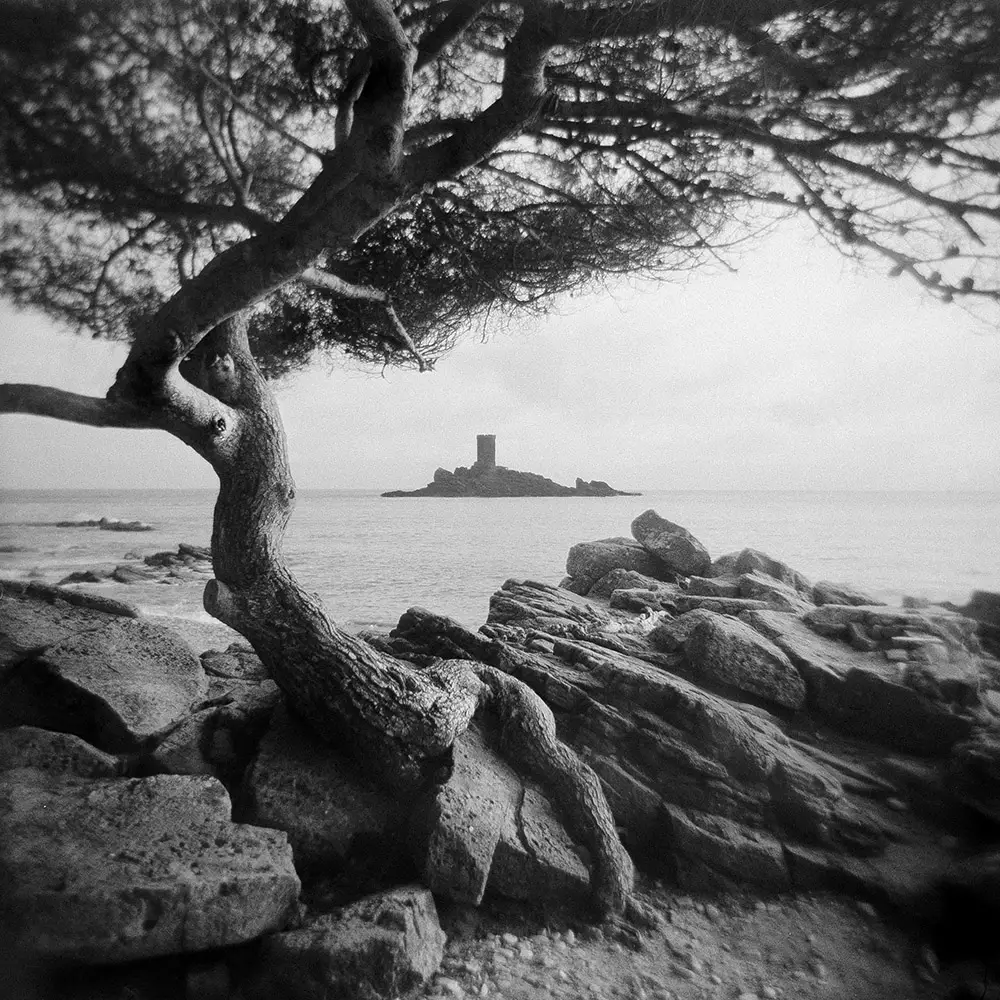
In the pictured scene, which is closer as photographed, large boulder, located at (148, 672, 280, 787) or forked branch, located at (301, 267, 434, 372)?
large boulder, located at (148, 672, 280, 787)

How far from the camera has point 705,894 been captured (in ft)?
8.90

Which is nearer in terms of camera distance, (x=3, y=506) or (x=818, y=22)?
(x=3, y=506)

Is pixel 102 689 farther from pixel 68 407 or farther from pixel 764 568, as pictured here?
pixel 764 568

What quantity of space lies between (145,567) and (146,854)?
7.70 metres

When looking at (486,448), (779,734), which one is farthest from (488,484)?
(779,734)

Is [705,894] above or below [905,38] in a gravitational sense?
below

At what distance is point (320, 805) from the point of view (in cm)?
258

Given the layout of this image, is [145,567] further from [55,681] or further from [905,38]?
[905,38]

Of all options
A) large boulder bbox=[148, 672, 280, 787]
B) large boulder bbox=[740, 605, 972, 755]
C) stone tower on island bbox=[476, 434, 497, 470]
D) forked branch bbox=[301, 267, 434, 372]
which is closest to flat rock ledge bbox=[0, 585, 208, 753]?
large boulder bbox=[148, 672, 280, 787]

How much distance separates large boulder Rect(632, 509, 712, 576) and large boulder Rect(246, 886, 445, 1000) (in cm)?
655

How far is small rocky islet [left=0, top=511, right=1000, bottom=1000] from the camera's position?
6.29ft

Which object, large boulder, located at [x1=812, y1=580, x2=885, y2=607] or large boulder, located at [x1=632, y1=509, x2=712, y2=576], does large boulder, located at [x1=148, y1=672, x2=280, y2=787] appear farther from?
large boulder, located at [x1=632, y1=509, x2=712, y2=576]

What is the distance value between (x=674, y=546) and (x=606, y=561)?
0.96 m

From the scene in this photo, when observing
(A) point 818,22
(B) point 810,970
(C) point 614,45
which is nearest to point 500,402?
(C) point 614,45
